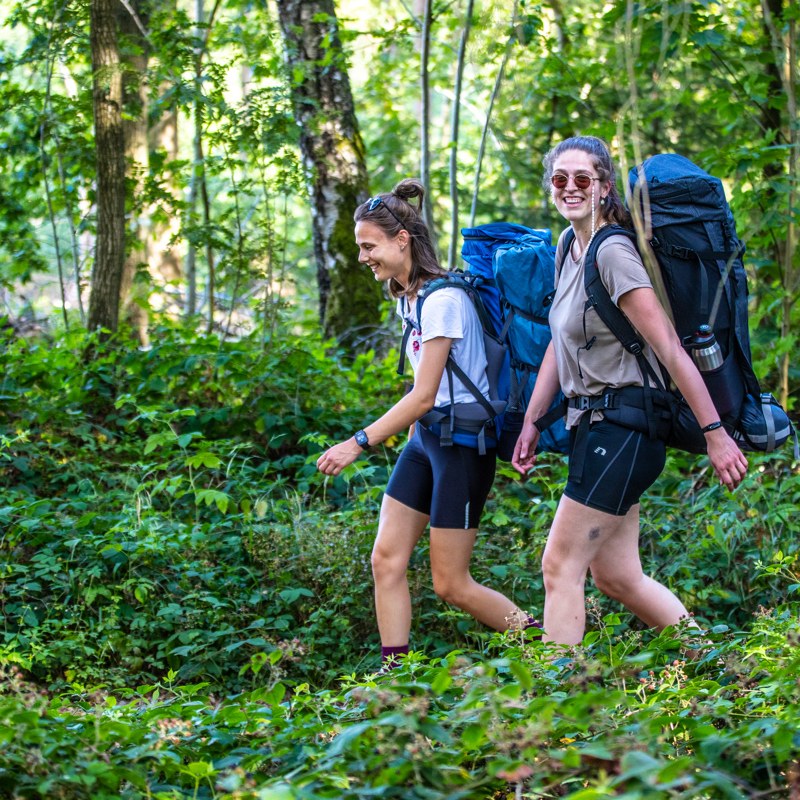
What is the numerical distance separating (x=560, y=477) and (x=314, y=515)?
178 cm

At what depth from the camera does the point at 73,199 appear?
8.20 meters

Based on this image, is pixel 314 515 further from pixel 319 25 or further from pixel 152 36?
pixel 319 25

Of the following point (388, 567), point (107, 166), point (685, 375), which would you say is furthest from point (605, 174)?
point (107, 166)

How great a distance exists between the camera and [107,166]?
6.96 metres

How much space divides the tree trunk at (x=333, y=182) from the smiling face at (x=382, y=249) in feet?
13.8

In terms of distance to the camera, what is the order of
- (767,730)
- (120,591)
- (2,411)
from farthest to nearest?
(2,411) < (120,591) < (767,730)

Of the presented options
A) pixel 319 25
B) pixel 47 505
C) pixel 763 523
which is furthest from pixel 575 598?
pixel 319 25

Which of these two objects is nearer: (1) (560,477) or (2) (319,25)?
(1) (560,477)

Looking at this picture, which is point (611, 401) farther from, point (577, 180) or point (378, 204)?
point (378, 204)

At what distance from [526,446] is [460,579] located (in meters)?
0.67

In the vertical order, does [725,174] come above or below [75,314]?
above

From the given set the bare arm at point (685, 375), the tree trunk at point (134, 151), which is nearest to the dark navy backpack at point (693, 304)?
the bare arm at point (685, 375)

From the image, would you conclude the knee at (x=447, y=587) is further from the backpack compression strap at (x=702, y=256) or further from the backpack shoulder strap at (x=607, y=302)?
the backpack compression strap at (x=702, y=256)

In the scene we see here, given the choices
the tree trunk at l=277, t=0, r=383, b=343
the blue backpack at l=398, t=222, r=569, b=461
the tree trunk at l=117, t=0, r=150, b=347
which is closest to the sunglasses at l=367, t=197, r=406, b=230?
the blue backpack at l=398, t=222, r=569, b=461
